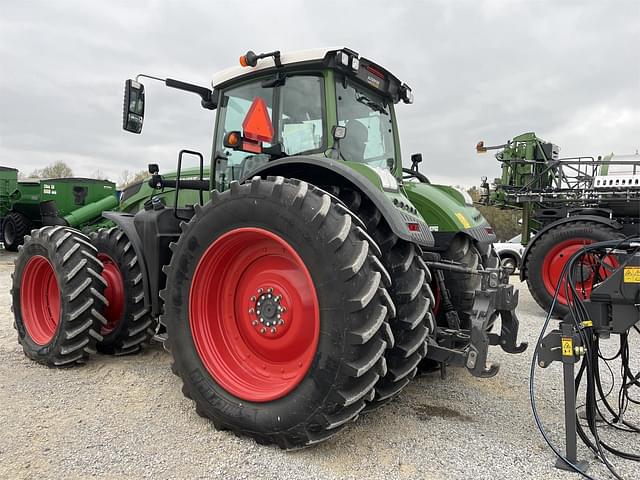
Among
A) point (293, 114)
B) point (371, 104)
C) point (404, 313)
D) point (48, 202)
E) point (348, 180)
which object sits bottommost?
point (404, 313)

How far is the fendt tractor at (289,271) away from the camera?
7.54 ft

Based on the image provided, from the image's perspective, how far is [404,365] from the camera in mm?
2488

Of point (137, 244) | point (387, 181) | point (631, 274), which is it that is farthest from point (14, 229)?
point (631, 274)

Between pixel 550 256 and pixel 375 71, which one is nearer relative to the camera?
pixel 375 71

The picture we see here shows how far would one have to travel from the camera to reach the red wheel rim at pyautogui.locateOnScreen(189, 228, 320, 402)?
2.56m

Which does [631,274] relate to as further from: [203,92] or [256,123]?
[203,92]

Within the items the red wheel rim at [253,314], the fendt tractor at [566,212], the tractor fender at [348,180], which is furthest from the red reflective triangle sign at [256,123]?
the fendt tractor at [566,212]

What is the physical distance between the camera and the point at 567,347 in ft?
7.66

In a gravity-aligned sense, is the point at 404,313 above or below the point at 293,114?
below

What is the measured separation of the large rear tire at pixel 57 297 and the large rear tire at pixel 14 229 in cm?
1245

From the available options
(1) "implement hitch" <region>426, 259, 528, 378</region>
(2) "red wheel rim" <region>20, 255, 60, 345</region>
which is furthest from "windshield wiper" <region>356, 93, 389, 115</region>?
(2) "red wheel rim" <region>20, 255, 60, 345</region>

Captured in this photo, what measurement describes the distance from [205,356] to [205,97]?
2228 mm

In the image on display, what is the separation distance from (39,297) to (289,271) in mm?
2658

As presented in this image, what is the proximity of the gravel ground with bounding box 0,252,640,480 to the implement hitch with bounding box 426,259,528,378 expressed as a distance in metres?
0.40
